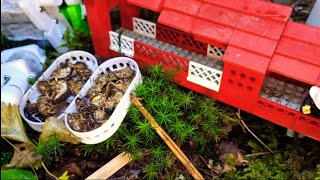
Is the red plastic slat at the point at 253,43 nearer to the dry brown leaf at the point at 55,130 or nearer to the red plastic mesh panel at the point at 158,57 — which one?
the red plastic mesh panel at the point at 158,57

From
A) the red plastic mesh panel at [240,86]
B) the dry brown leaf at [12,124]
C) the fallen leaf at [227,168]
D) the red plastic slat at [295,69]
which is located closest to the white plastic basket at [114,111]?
the dry brown leaf at [12,124]

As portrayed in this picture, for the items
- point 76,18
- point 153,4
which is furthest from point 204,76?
point 76,18

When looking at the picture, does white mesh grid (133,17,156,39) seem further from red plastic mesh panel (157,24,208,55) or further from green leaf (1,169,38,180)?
green leaf (1,169,38,180)

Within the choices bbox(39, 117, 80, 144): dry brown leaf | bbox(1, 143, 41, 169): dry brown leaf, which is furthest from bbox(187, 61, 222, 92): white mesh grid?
bbox(1, 143, 41, 169): dry brown leaf

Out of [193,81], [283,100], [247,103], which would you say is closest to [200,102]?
[193,81]

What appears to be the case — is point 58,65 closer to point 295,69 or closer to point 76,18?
point 76,18

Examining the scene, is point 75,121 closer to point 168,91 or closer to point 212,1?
point 168,91
